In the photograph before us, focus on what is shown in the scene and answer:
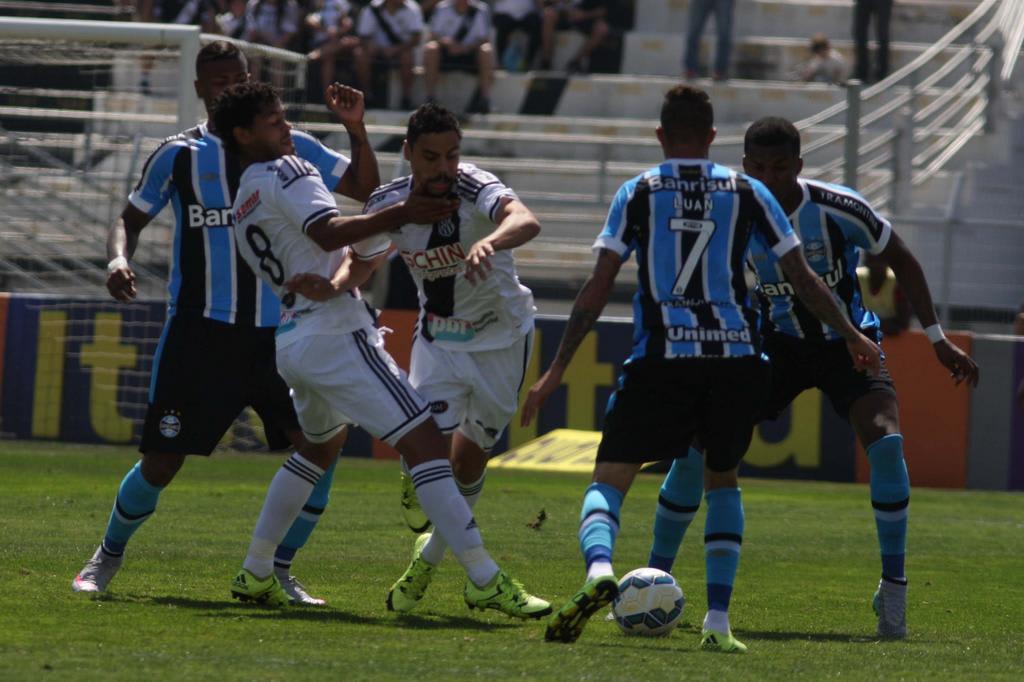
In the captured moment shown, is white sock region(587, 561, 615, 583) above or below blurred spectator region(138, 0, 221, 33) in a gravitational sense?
below

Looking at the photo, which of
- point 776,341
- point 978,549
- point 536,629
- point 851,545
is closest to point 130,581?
point 536,629

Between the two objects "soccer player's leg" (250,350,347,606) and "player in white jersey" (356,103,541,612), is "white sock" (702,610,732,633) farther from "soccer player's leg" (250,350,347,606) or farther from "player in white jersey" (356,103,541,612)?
"soccer player's leg" (250,350,347,606)

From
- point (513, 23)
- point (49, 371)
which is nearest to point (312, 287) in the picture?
point (49, 371)

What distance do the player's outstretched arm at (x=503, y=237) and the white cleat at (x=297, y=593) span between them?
65.0 inches

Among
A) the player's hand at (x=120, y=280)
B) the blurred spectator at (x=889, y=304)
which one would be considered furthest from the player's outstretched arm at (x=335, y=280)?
the blurred spectator at (x=889, y=304)

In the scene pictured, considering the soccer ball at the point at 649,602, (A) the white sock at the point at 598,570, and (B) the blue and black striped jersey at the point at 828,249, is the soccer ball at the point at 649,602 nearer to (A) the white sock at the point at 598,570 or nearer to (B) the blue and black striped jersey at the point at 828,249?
(A) the white sock at the point at 598,570

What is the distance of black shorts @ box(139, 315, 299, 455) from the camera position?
7105 mm

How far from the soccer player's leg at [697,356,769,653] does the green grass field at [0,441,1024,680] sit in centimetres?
17

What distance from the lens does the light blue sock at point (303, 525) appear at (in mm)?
7281

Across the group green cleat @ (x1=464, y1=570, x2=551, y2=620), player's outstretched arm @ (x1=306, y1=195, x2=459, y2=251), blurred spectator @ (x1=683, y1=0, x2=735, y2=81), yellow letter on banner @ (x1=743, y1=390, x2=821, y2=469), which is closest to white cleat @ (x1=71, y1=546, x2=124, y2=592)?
green cleat @ (x1=464, y1=570, x2=551, y2=620)

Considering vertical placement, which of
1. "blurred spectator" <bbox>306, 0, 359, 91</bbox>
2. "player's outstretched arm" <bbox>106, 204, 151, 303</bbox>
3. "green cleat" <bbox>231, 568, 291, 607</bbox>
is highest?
"blurred spectator" <bbox>306, 0, 359, 91</bbox>

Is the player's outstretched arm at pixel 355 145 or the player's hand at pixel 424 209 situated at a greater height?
the player's outstretched arm at pixel 355 145

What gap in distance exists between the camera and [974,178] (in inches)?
752

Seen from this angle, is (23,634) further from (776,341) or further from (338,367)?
(776,341)
